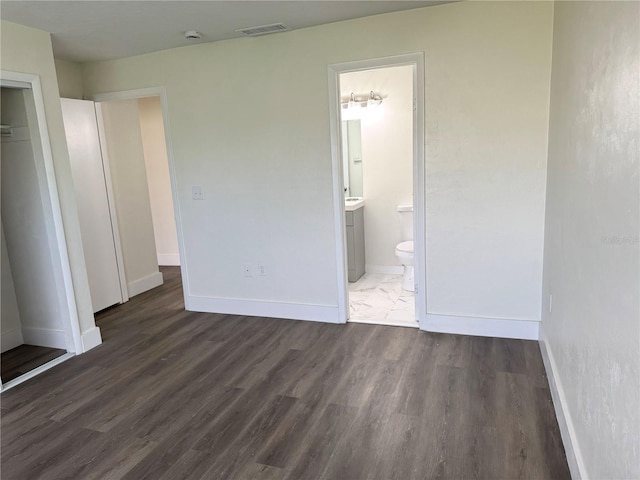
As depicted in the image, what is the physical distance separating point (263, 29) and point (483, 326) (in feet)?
9.30

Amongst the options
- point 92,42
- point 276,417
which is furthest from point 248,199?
point 276,417

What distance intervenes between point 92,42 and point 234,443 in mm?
3180

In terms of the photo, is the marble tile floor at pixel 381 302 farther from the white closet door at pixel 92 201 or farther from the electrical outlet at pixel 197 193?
the white closet door at pixel 92 201

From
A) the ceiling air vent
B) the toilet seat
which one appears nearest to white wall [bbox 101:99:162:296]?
the ceiling air vent

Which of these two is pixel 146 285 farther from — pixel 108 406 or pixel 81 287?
pixel 108 406

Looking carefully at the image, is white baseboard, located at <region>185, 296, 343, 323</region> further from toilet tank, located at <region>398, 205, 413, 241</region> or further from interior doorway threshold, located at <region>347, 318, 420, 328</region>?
toilet tank, located at <region>398, 205, 413, 241</region>

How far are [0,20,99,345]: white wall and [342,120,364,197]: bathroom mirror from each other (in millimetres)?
2863

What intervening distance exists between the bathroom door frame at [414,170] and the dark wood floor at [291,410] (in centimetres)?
32

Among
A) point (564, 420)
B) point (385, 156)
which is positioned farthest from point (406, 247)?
point (564, 420)

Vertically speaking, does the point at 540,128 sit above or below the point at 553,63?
below

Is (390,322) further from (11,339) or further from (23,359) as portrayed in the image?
(11,339)

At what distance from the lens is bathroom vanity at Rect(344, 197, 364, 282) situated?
4.66 meters

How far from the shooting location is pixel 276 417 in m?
2.35

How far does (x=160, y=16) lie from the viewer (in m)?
2.85
